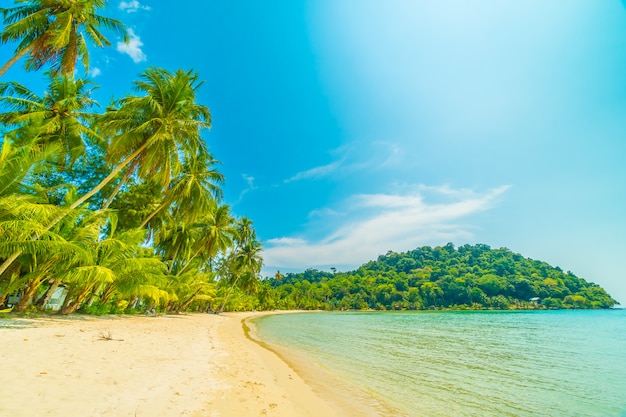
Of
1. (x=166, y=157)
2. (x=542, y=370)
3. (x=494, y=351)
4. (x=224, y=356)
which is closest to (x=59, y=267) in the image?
(x=166, y=157)

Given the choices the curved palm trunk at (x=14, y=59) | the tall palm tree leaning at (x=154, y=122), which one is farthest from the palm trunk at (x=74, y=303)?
the curved palm trunk at (x=14, y=59)

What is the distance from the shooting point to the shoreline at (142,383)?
3.65 metres

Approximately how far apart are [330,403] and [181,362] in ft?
12.4

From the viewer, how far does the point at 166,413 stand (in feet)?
12.3

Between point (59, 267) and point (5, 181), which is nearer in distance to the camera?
point (5, 181)

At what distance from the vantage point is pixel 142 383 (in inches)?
188

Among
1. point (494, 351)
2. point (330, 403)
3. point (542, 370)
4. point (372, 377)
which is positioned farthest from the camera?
point (494, 351)

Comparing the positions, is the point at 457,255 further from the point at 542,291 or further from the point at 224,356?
the point at 224,356

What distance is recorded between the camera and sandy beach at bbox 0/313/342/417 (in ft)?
11.9

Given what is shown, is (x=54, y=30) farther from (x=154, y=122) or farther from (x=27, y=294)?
(x=27, y=294)

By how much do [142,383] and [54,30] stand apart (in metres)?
15.7

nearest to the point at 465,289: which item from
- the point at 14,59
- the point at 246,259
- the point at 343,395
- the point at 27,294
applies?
the point at 246,259

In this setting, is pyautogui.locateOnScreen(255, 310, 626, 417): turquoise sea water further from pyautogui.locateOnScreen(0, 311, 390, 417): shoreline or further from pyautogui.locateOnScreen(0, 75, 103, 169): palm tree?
pyautogui.locateOnScreen(0, 75, 103, 169): palm tree

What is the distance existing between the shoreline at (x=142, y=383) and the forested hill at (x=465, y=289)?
7454 cm
